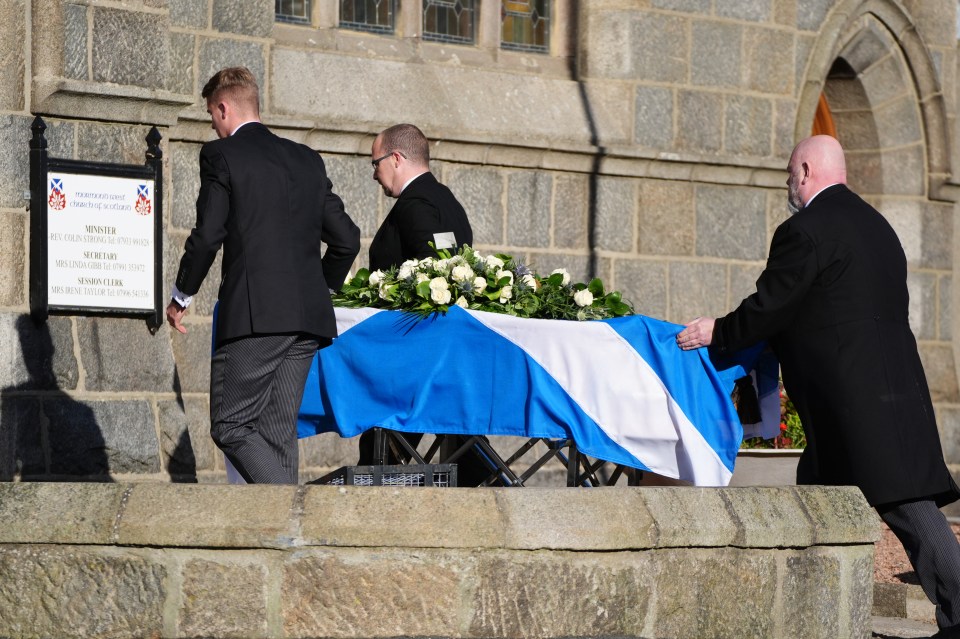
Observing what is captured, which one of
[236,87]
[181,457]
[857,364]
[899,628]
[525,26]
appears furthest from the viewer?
[525,26]

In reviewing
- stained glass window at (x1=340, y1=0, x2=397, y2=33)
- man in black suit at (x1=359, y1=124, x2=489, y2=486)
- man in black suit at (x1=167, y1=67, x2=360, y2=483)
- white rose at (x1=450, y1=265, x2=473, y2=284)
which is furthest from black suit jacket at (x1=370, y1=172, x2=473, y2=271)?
stained glass window at (x1=340, y1=0, x2=397, y2=33)

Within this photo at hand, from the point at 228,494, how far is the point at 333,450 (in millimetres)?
4848

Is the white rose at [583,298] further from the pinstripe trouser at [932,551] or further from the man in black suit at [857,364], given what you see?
the pinstripe trouser at [932,551]

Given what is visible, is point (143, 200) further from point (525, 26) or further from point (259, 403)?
point (525, 26)

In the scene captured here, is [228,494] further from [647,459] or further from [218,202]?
[647,459]

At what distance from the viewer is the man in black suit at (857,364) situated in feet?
19.1

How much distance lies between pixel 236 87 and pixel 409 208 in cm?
131

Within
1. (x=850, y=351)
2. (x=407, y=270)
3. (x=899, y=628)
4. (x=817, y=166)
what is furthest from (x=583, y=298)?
(x=899, y=628)

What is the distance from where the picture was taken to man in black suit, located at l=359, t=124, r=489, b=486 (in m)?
7.13

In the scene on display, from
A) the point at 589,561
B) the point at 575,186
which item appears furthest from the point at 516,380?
the point at 575,186

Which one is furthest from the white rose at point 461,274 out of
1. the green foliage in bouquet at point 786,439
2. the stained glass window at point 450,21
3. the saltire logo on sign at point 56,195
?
the stained glass window at point 450,21

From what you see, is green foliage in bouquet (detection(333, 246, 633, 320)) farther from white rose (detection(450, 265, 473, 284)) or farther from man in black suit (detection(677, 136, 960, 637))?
man in black suit (detection(677, 136, 960, 637))

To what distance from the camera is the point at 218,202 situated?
5859 mm

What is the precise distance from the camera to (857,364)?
588 cm
